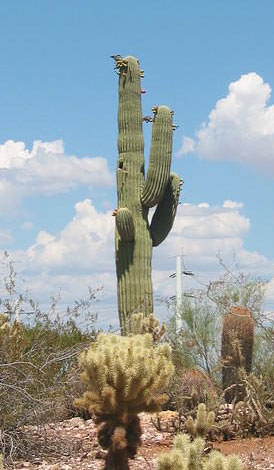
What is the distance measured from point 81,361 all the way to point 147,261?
Result: 8.89 metres

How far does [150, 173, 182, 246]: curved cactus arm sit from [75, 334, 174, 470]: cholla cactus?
9.49m

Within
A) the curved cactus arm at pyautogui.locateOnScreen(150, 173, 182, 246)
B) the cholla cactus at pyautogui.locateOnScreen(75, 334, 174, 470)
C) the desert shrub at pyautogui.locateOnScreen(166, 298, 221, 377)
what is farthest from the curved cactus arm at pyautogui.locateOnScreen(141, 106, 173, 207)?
the cholla cactus at pyautogui.locateOnScreen(75, 334, 174, 470)

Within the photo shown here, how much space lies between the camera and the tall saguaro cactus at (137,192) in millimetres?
→ 14250

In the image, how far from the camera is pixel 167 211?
15.4 m

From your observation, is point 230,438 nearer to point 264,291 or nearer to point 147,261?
point 264,291

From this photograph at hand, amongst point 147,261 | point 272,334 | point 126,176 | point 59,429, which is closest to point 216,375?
point 272,334

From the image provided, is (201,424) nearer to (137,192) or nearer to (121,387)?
(121,387)

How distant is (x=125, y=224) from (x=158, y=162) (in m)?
1.38

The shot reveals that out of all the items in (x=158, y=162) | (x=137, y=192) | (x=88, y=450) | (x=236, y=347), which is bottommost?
(x=88, y=450)

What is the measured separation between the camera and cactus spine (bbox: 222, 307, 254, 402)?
10.2 meters

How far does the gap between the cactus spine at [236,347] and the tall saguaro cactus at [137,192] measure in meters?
3.60

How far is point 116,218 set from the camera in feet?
47.1

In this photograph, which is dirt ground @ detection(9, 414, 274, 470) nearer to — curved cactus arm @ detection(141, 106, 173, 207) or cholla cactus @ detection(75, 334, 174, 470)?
cholla cactus @ detection(75, 334, 174, 470)

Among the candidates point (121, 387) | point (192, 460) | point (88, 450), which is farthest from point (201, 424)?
point (192, 460)
